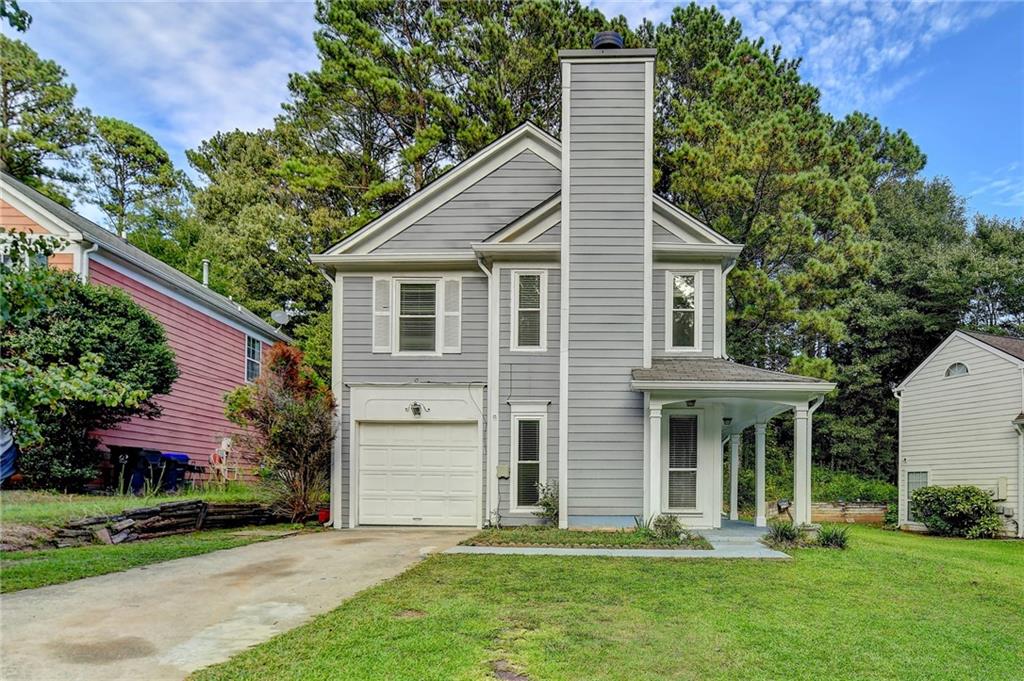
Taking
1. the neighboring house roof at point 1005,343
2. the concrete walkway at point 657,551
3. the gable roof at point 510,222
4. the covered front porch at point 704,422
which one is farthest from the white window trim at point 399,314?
the neighboring house roof at point 1005,343

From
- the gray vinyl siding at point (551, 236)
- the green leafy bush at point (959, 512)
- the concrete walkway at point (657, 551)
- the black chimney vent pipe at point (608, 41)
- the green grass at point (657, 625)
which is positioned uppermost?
the black chimney vent pipe at point (608, 41)

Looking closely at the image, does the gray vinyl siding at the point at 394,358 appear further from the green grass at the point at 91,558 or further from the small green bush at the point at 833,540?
the small green bush at the point at 833,540

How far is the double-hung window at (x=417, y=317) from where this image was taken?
40.3 feet

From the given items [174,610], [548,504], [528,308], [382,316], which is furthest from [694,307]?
[174,610]

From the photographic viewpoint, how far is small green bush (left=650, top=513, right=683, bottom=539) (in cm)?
948

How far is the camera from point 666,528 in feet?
31.3

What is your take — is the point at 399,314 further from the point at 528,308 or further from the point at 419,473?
the point at 419,473

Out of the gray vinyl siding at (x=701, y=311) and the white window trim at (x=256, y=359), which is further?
the white window trim at (x=256, y=359)

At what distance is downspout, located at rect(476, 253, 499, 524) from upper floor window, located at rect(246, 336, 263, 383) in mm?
10131

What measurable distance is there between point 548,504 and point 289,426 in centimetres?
454

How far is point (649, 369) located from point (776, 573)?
13.6 feet

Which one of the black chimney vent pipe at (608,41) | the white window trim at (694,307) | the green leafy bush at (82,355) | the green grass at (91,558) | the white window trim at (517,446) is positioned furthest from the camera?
the black chimney vent pipe at (608,41)

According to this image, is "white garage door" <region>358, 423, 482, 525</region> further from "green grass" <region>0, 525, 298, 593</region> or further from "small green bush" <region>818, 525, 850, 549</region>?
"small green bush" <region>818, 525, 850, 549</region>

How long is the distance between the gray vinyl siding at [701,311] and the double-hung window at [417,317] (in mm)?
3961
